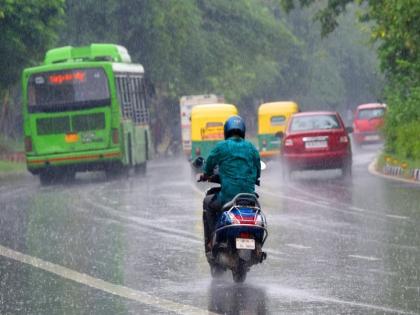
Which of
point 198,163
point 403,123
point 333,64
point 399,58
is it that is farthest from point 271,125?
point 333,64

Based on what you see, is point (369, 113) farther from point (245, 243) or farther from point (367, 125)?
point (245, 243)

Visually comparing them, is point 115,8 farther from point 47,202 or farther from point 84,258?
point 84,258

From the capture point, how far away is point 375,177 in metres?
32.0

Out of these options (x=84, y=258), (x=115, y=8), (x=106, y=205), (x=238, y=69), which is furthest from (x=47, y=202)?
(x=238, y=69)

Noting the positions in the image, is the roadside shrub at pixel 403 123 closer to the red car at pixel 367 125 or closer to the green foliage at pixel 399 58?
the green foliage at pixel 399 58

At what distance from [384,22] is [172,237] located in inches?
676

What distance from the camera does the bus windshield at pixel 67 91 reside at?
35.2 metres

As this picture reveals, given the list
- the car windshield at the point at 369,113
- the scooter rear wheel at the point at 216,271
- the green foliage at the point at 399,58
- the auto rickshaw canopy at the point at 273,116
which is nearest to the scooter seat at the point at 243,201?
the scooter rear wheel at the point at 216,271

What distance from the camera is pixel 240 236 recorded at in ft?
41.6

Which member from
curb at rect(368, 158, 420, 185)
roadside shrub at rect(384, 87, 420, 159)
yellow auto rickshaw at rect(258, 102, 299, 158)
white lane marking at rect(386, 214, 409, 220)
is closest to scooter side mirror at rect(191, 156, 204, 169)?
white lane marking at rect(386, 214, 409, 220)

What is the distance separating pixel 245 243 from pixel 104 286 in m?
1.41

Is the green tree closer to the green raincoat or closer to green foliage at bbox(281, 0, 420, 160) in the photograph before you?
green foliage at bbox(281, 0, 420, 160)

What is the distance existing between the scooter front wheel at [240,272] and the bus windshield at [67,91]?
22.5 m

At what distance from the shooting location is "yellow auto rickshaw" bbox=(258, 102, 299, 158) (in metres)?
45.9
